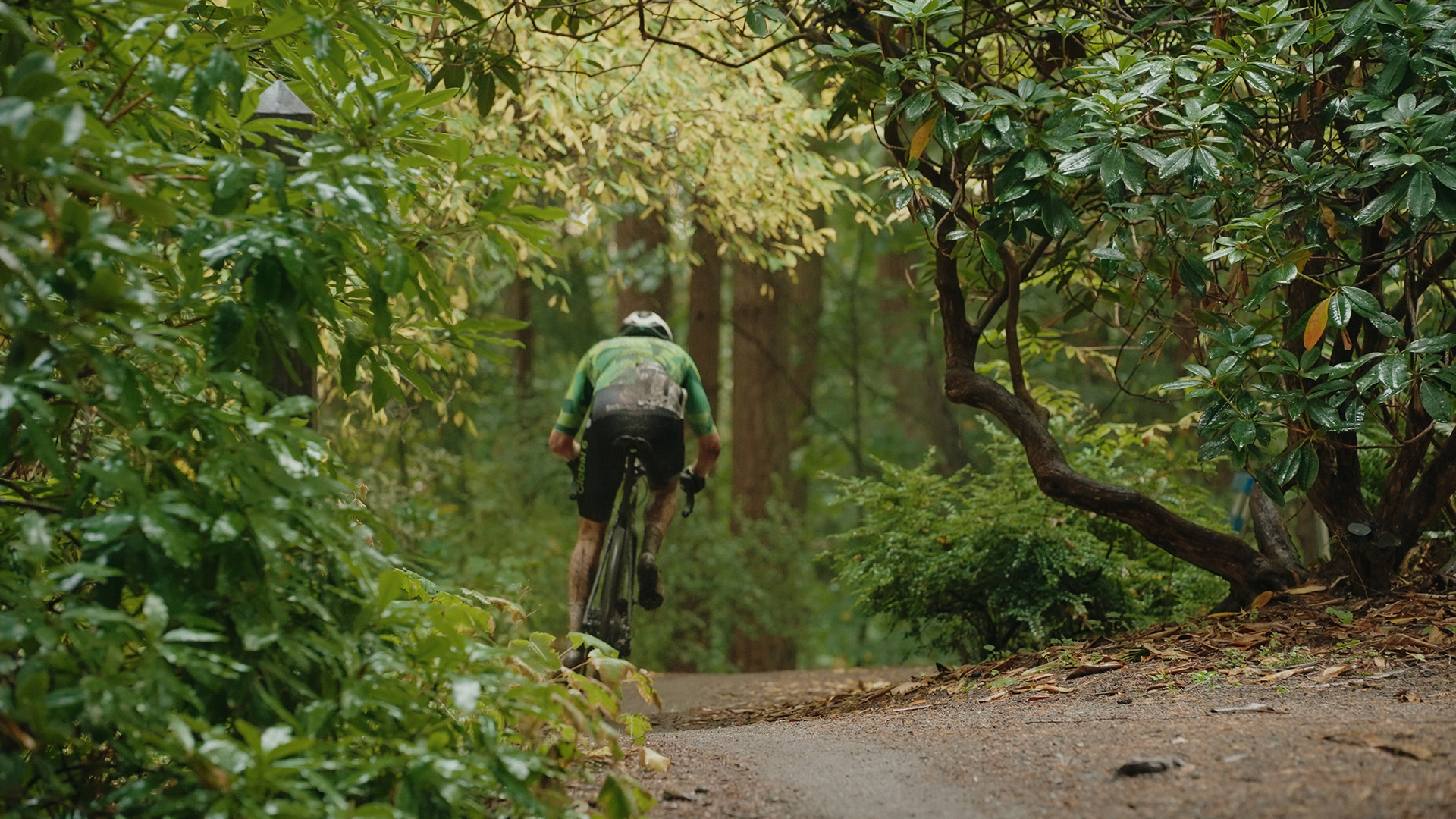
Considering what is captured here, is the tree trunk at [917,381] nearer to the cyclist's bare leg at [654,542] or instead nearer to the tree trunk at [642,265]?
the tree trunk at [642,265]

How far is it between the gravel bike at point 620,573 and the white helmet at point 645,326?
2.78 ft

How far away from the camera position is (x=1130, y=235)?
520 centimetres

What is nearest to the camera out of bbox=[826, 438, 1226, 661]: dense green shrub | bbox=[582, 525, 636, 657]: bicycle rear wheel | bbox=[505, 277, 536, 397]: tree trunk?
bbox=[826, 438, 1226, 661]: dense green shrub

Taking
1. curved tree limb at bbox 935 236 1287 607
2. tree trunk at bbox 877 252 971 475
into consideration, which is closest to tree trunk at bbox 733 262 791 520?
tree trunk at bbox 877 252 971 475

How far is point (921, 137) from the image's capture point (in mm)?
4645

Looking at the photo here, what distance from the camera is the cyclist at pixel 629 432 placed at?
245 inches

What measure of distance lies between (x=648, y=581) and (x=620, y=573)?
279 millimetres

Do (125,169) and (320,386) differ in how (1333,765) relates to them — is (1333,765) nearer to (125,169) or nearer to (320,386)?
(125,169)

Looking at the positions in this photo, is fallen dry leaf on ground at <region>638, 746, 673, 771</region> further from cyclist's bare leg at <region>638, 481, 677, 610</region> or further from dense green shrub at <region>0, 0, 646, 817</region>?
cyclist's bare leg at <region>638, 481, 677, 610</region>

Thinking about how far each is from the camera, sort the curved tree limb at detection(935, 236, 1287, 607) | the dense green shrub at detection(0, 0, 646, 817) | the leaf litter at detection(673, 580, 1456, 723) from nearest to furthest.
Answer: the dense green shrub at detection(0, 0, 646, 817), the leaf litter at detection(673, 580, 1456, 723), the curved tree limb at detection(935, 236, 1287, 607)

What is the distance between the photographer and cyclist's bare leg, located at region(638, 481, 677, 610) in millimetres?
6449

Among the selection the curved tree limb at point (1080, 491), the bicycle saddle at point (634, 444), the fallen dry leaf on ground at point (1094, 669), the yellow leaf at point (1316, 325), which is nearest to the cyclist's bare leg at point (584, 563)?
the bicycle saddle at point (634, 444)

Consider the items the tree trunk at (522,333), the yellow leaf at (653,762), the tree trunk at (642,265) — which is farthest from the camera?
the tree trunk at (522,333)

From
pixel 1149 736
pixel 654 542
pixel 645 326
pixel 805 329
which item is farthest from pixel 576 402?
pixel 805 329
